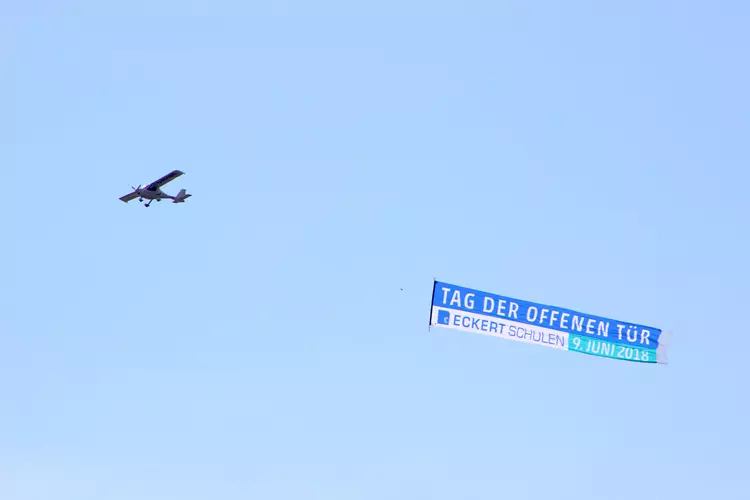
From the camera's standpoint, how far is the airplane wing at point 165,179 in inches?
4341

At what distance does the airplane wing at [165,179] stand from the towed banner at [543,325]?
39982mm

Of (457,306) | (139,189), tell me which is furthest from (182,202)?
(457,306)

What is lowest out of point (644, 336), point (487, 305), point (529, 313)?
point (487, 305)

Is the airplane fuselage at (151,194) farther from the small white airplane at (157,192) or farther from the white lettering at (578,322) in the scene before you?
the white lettering at (578,322)

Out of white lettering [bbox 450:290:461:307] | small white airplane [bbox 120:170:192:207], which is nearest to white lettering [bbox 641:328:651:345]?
white lettering [bbox 450:290:461:307]

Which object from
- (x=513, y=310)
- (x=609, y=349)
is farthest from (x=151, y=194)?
(x=609, y=349)

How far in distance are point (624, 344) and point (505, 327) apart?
10.4 metres

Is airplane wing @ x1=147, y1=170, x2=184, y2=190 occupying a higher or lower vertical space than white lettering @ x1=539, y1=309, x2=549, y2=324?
higher

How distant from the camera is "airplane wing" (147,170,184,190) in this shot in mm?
110250

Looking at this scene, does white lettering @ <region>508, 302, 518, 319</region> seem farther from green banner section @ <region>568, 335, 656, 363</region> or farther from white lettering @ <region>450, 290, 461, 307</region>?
green banner section @ <region>568, 335, 656, 363</region>

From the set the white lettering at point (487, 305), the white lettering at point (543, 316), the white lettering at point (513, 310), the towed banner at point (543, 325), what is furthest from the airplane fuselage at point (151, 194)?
the white lettering at point (543, 316)

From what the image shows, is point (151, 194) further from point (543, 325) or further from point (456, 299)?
point (543, 325)

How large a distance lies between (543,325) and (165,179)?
42.9 m

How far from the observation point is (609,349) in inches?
3332
